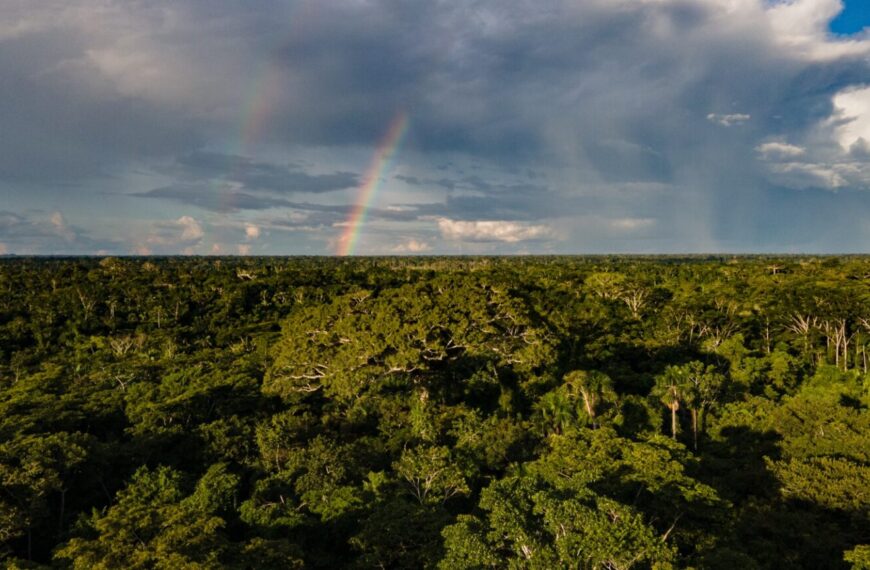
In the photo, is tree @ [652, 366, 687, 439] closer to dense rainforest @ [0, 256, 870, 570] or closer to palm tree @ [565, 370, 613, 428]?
dense rainforest @ [0, 256, 870, 570]

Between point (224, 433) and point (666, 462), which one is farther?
point (224, 433)

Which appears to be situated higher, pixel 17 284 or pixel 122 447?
pixel 17 284

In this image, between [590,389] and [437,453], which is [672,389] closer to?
[590,389]

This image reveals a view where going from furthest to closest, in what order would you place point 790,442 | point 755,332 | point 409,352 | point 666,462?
point 755,332
point 790,442
point 409,352
point 666,462

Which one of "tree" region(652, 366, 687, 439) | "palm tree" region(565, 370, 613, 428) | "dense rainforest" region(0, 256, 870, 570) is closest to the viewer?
"dense rainforest" region(0, 256, 870, 570)

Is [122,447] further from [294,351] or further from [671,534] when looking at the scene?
[671,534]

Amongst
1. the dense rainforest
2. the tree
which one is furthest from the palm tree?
the tree

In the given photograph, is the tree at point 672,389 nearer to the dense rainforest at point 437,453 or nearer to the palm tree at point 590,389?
the dense rainforest at point 437,453

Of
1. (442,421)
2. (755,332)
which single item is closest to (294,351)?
(442,421)
